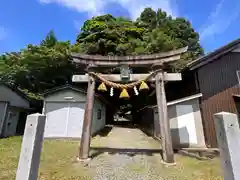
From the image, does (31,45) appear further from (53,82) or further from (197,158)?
(197,158)

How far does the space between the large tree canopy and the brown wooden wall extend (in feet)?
13.8

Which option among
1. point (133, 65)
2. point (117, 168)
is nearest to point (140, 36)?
point (133, 65)

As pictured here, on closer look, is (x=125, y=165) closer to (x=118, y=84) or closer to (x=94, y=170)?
(x=94, y=170)

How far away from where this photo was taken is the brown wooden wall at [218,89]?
8211 mm

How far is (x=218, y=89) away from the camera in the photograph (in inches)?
335

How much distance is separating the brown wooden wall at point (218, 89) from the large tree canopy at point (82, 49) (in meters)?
4.21

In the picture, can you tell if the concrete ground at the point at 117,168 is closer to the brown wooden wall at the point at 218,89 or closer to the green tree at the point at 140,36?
the brown wooden wall at the point at 218,89

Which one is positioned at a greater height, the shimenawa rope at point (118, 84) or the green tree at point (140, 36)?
the green tree at point (140, 36)

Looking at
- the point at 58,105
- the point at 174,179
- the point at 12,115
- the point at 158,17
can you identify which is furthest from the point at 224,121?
the point at 158,17

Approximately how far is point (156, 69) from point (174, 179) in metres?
4.13

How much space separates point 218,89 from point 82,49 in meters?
14.6

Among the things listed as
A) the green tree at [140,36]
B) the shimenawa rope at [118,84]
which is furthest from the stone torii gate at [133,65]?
the green tree at [140,36]

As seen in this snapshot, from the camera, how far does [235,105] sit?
8.06 meters

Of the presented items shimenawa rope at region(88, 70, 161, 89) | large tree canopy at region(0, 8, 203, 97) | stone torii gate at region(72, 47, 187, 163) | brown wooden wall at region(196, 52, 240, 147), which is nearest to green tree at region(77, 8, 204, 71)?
large tree canopy at region(0, 8, 203, 97)
